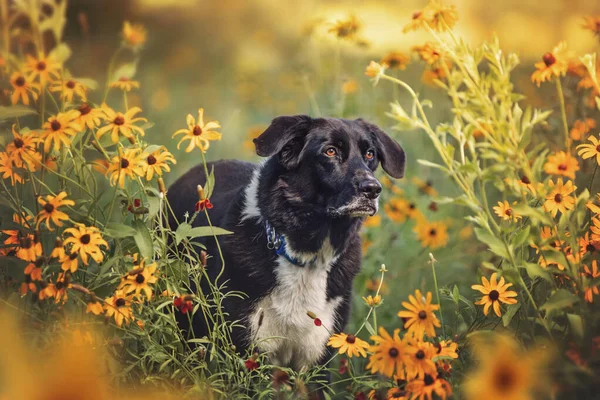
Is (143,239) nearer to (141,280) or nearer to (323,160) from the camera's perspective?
(141,280)

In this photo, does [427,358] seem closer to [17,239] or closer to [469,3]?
[17,239]

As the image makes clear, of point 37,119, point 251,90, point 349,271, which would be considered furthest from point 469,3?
point 37,119

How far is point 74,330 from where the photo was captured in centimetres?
238

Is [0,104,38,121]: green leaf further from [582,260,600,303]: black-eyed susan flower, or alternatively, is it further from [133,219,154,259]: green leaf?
[582,260,600,303]: black-eyed susan flower

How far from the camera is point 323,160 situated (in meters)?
3.18

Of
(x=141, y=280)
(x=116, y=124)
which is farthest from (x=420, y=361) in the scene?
(x=116, y=124)

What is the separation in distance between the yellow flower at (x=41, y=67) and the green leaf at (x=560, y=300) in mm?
1920

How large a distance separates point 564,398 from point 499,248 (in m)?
0.50

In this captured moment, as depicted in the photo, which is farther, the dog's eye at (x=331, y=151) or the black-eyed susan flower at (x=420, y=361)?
the dog's eye at (x=331, y=151)

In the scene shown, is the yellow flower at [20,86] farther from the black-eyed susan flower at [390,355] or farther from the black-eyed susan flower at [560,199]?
the black-eyed susan flower at [560,199]

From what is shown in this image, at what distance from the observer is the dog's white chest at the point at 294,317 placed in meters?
3.07

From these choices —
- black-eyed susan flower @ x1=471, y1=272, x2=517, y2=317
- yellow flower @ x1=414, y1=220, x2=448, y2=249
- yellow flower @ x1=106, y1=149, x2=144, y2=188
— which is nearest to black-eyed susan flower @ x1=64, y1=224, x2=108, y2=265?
yellow flower @ x1=106, y1=149, x2=144, y2=188

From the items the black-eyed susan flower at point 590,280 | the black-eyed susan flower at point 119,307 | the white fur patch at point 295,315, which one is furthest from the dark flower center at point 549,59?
the black-eyed susan flower at point 119,307

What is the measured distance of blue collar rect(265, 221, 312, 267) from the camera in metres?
3.19
